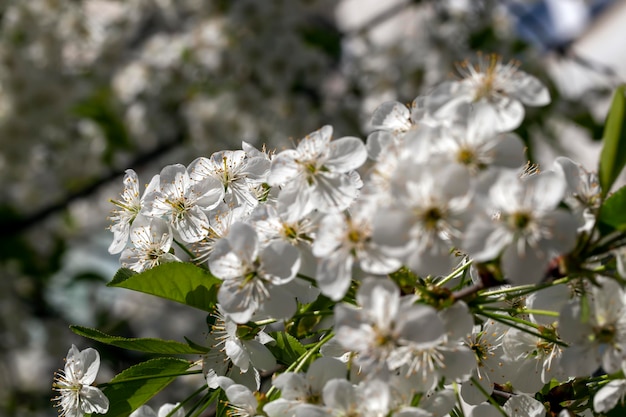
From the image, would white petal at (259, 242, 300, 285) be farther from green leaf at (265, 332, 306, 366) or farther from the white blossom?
the white blossom

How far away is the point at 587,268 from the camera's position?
715mm

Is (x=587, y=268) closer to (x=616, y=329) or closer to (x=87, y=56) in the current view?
(x=616, y=329)

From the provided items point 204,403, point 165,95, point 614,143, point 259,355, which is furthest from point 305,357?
point 165,95

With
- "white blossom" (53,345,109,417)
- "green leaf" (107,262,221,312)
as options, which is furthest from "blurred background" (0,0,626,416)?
"green leaf" (107,262,221,312)

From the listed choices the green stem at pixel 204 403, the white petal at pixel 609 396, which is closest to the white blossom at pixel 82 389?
the green stem at pixel 204 403

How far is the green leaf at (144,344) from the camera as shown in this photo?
0.88 metres

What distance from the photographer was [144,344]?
897 millimetres

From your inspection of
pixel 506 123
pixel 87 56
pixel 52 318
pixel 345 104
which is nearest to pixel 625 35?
pixel 345 104

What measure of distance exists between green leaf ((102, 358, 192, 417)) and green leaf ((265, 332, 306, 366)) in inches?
4.8

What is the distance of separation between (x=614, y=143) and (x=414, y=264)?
243 millimetres

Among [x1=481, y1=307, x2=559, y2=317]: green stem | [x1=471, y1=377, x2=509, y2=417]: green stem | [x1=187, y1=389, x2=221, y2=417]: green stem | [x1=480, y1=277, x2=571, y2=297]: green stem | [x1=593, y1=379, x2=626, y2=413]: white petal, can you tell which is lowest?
[x1=471, y1=377, x2=509, y2=417]: green stem

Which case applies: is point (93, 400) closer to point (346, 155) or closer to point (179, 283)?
point (179, 283)

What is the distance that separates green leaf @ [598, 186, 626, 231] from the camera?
2.31ft

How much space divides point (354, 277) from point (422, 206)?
0.50 feet
